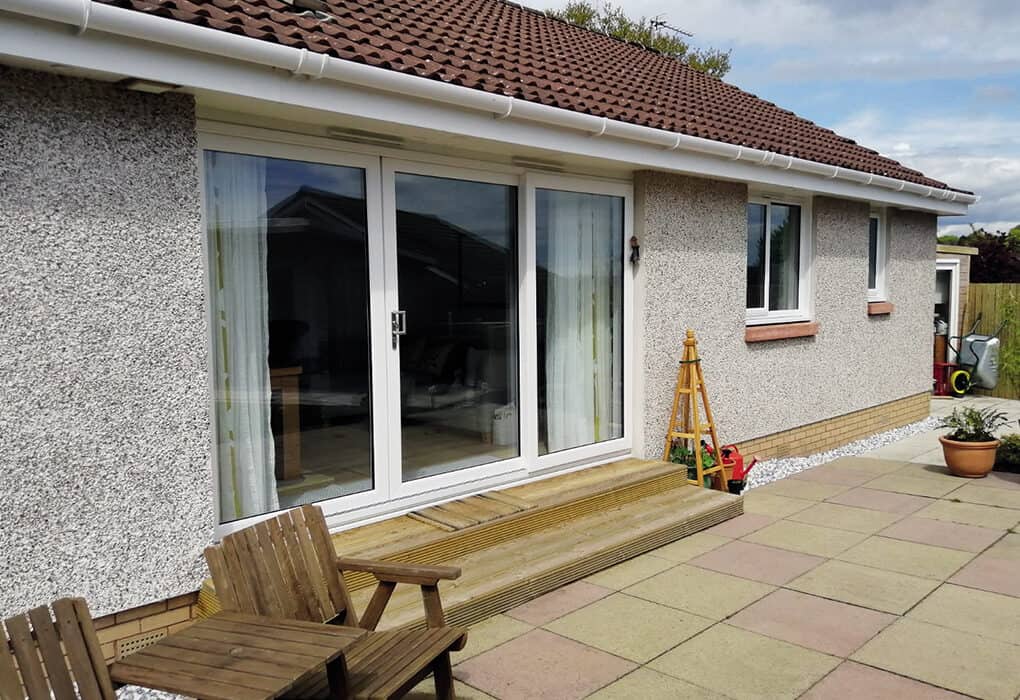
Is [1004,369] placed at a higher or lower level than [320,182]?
lower

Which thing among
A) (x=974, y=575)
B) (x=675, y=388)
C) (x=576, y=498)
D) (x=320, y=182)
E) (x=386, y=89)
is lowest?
(x=974, y=575)

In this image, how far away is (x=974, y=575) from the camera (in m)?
5.14

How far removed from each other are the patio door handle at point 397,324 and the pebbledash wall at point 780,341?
2522 mm

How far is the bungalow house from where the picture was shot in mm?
3570

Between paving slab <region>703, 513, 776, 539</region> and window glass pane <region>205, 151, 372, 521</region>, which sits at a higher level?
window glass pane <region>205, 151, 372, 521</region>

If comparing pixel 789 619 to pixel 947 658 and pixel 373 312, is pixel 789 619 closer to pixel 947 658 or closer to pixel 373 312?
pixel 947 658

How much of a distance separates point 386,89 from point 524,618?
3188mm

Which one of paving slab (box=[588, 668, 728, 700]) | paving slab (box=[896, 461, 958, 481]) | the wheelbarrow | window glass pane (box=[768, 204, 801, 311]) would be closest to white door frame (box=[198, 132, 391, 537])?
paving slab (box=[588, 668, 728, 700])

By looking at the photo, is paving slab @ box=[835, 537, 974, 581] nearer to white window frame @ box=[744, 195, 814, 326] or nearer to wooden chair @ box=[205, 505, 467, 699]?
white window frame @ box=[744, 195, 814, 326]

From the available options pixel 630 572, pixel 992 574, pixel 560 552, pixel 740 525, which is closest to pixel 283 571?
pixel 560 552

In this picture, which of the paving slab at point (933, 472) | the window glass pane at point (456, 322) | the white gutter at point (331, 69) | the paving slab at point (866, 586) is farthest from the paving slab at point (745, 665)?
the paving slab at point (933, 472)

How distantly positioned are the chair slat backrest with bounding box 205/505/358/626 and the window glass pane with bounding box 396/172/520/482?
1.82 meters

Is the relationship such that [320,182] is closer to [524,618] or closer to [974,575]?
[524,618]

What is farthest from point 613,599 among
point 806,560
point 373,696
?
point 373,696
